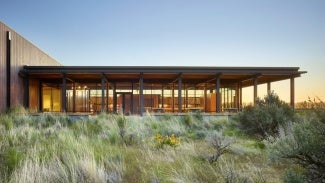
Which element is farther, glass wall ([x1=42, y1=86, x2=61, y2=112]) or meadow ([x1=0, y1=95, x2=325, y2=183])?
glass wall ([x1=42, y1=86, x2=61, y2=112])

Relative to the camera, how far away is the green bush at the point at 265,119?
8402 mm

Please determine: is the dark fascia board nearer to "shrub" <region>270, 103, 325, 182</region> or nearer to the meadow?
the meadow

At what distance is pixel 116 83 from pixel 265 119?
850 inches

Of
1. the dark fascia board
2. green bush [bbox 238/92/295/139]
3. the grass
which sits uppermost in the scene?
the dark fascia board

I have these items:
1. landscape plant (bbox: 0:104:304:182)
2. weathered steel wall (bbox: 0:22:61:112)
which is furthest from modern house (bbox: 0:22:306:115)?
landscape plant (bbox: 0:104:304:182)

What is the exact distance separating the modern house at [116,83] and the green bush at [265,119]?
1055cm

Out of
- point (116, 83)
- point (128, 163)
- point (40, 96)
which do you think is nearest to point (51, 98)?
point (40, 96)

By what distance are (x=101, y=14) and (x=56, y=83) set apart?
10516 mm

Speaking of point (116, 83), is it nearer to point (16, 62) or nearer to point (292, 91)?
point (16, 62)

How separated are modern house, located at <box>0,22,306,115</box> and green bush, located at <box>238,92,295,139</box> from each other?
10545 mm

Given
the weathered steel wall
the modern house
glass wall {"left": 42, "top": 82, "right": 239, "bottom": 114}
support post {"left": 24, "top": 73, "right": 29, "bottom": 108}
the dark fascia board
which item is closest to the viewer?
the weathered steel wall

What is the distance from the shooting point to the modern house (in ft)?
64.3

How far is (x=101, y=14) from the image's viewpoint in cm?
2220

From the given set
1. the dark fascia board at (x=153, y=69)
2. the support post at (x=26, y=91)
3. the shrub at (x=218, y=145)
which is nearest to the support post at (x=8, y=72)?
the dark fascia board at (x=153, y=69)
